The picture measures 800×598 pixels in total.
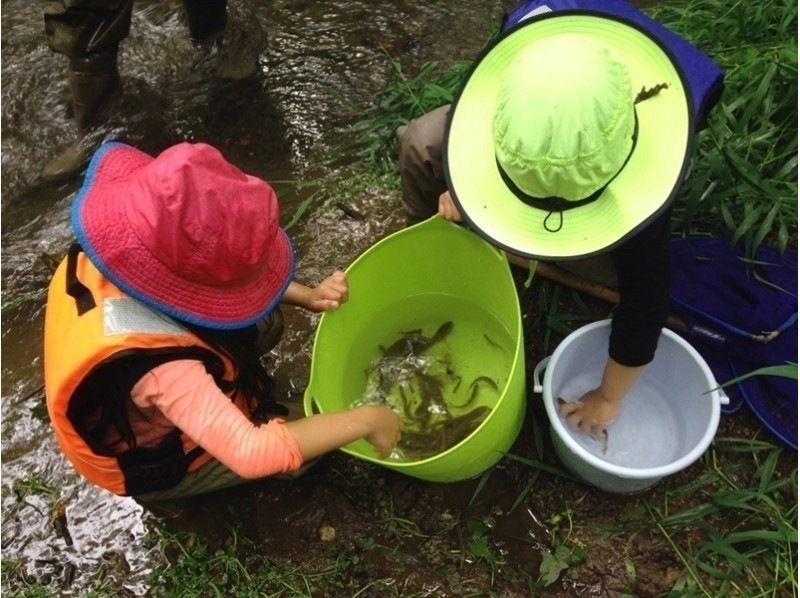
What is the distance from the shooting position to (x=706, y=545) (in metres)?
1.73

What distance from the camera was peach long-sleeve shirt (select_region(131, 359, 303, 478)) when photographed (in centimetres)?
135

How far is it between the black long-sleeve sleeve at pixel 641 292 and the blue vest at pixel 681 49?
34 cm

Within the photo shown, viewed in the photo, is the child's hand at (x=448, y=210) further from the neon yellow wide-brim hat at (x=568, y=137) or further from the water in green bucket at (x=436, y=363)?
the water in green bucket at (x=436, y=363)

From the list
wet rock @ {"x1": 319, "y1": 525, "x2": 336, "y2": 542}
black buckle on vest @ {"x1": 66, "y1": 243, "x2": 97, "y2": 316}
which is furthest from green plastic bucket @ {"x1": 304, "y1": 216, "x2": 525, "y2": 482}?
black buckle on vest @ {"x1": 66, "y1": 243, "x2": 97, "y2": 316}

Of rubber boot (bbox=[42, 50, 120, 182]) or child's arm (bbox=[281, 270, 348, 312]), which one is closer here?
child's arm (bbox=[281, 270, 348, 312])

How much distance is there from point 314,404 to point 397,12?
228 cm

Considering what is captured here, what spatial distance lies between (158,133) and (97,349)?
186 cm

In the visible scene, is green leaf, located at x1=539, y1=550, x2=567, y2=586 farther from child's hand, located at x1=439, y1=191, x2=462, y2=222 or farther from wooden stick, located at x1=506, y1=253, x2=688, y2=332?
child's hand, located at x1=439, y1=191, x2=462, y2=222

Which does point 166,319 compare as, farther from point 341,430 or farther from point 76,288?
point 341,430

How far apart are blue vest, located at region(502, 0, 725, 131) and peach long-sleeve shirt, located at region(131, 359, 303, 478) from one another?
1120 mm

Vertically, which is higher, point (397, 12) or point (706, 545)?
point (397, 12)

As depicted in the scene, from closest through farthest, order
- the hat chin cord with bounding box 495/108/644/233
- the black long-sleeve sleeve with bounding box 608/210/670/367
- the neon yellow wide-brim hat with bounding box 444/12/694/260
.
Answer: the neon yellow wide-brim hat with bounding box 444/12/694/260, the hat chin cord with bounding box 495/108/644/233, the black long-sleeve sleeve with bounding box 608/210/670/367

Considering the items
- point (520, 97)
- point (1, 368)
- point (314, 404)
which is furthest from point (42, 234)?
point (520, 97)

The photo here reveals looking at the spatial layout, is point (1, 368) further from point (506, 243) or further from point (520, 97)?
point (520, 97)
